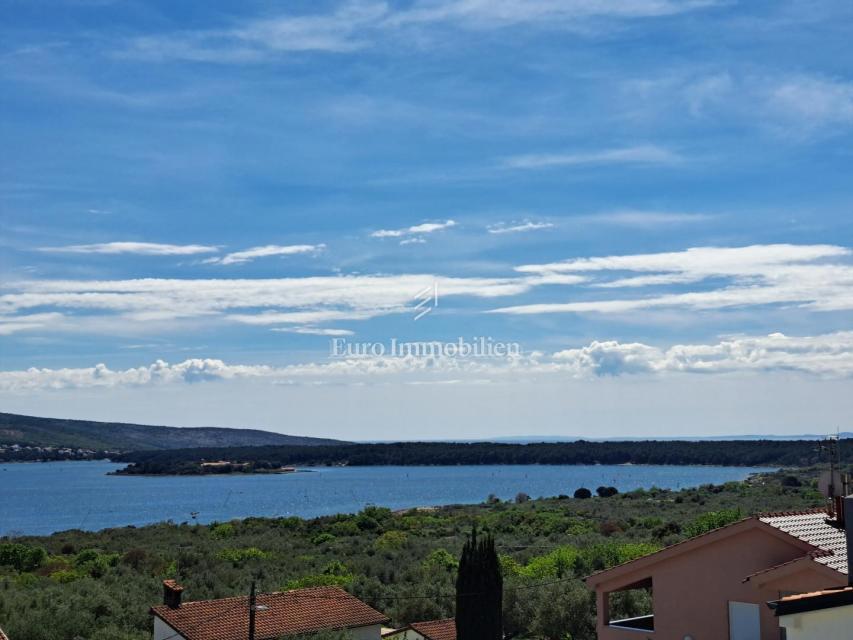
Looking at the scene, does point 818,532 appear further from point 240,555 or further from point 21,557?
point 21,557

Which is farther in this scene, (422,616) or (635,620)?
(422,616)

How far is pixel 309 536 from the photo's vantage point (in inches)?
2454

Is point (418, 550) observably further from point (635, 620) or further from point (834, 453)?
point (834, 453)

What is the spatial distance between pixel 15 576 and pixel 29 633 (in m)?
17.1

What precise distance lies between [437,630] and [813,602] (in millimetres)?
19615

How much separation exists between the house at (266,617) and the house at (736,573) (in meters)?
11.2

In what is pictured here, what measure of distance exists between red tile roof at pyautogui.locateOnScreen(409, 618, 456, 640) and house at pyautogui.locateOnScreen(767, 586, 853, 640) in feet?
61.1

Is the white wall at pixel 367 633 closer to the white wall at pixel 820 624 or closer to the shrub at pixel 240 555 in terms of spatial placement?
the white wall at pixel 820 624

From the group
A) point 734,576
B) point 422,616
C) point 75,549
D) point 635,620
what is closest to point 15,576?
point 75,549

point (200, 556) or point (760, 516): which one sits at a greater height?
point (760, 516)

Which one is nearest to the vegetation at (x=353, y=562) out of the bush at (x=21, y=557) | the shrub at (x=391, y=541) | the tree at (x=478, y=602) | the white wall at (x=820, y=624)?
→ the bush at (x=21, y=557)

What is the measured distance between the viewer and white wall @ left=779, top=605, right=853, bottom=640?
9.85 metres

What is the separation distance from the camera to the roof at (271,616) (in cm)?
2475

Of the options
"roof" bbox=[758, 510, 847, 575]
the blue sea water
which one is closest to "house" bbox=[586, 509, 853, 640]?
"roof" bbox=[758, 510, 847, 575]
